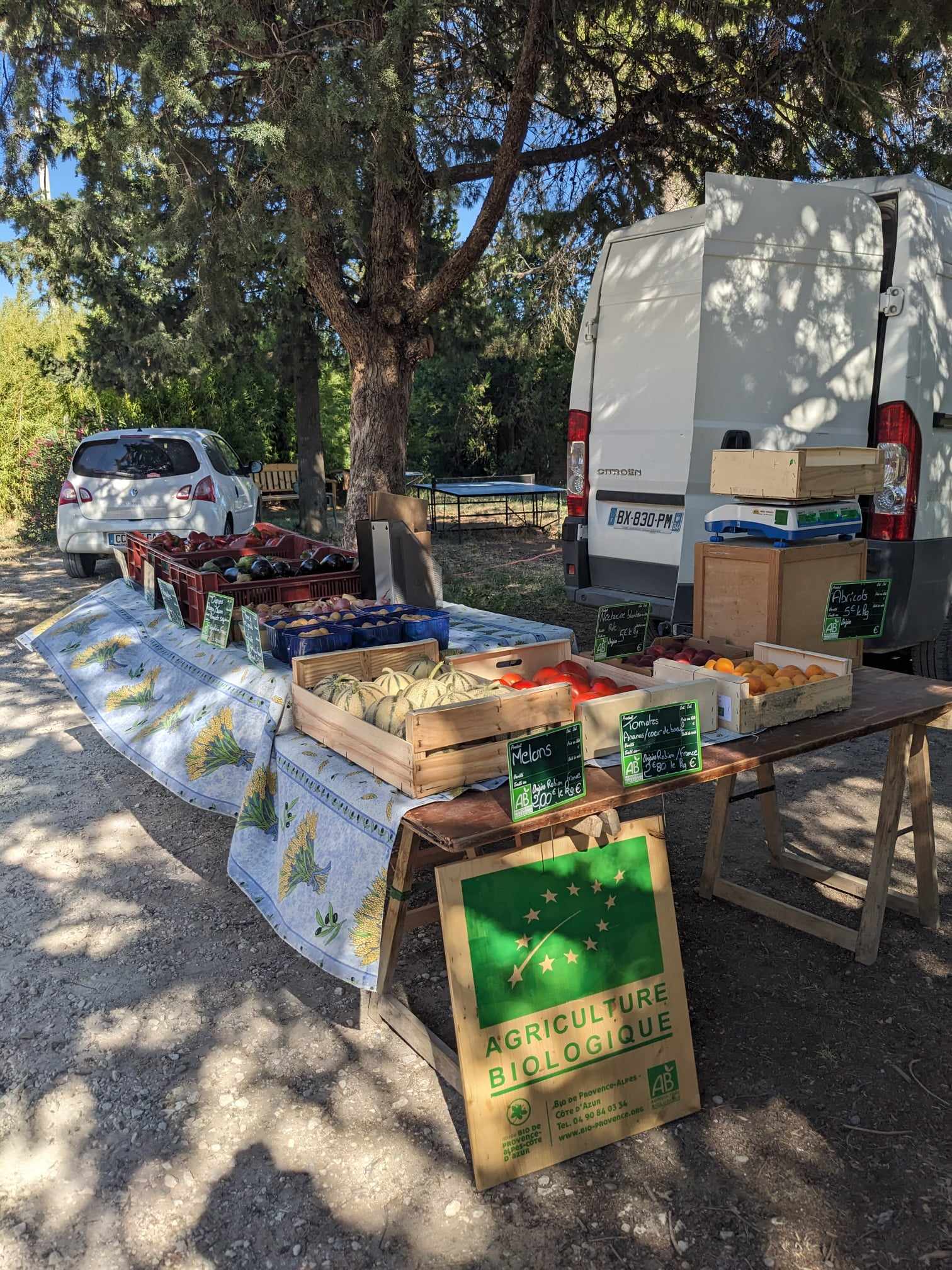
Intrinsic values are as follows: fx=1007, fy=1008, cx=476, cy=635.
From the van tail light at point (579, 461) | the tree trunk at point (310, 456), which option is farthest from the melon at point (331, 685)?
the tree trunk at point (310, 456)

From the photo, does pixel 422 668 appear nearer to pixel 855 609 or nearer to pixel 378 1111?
pixel 378 1111

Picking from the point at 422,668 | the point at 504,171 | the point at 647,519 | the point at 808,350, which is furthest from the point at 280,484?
the point at 422,668

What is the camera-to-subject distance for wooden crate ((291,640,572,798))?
2.39 m

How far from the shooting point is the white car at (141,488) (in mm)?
10398

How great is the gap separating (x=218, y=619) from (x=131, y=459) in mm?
7128

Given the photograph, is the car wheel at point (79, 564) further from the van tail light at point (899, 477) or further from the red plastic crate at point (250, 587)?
the van tail light at point (899, 477)

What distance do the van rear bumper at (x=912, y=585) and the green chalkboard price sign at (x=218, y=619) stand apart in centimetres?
316

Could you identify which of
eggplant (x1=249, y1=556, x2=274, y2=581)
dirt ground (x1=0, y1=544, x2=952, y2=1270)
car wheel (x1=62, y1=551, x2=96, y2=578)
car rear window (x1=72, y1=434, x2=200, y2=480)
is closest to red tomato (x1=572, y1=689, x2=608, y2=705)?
dirt ground (x1=0, y1=544, x2=952, y2=1270)

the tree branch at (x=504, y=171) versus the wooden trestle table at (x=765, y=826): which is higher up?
the tree branch at (x=504, y=171)

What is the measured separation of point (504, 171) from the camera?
286 inches

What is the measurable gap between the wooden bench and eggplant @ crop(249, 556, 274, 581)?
13443mm

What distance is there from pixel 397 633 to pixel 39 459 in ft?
50.5

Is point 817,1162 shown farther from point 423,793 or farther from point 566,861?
point 423,793

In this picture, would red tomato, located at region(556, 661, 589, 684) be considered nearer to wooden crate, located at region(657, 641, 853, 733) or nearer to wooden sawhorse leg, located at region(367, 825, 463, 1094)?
wooden crate, located at region(657, 641, 853, 733)
